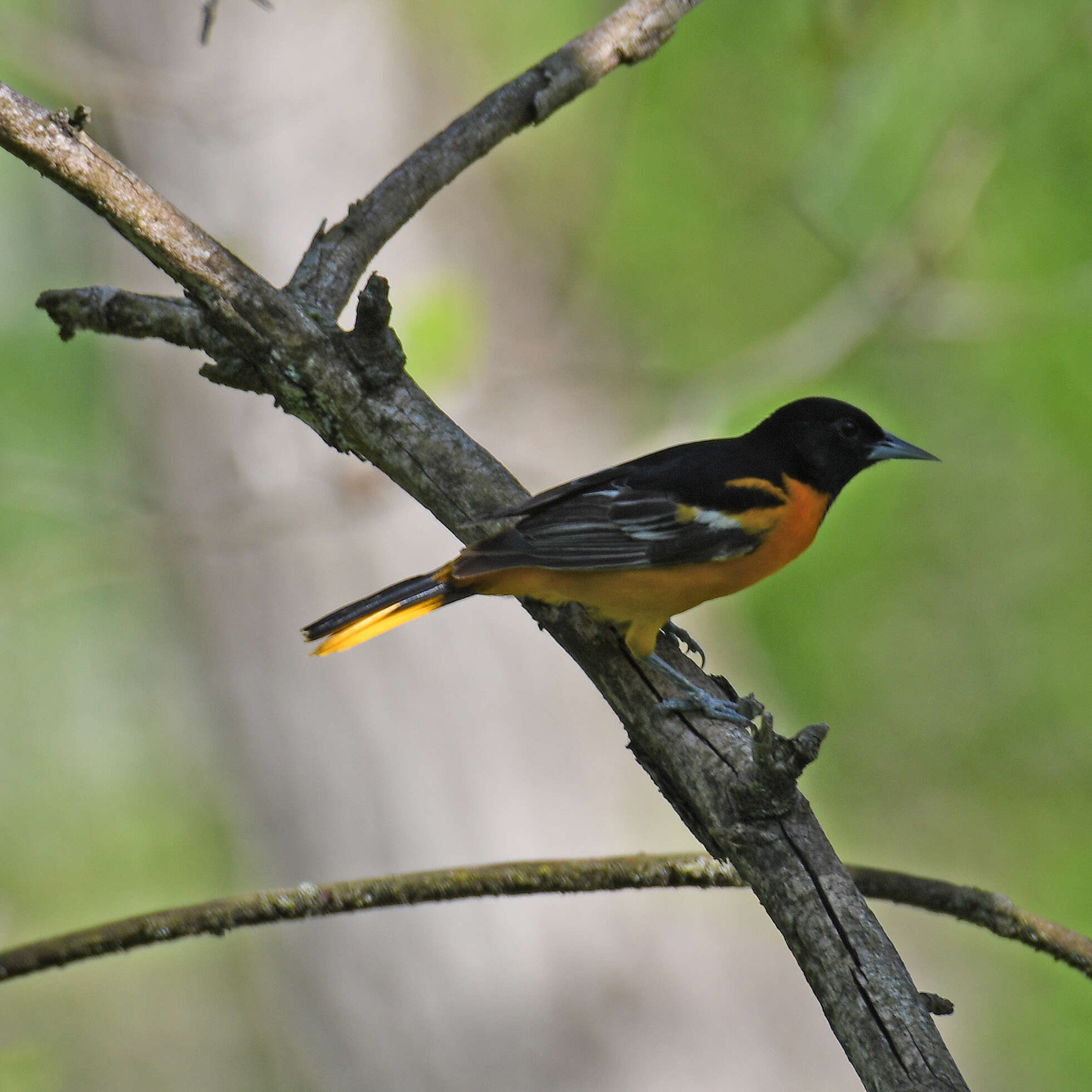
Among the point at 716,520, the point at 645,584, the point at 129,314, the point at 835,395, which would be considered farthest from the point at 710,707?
the point at 835,395

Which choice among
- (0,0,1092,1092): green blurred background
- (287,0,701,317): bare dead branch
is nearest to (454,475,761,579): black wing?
(287,0,701,317): bare dead branch

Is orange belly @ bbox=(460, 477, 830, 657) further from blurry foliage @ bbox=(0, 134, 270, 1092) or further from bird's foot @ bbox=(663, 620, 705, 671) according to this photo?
blurry foliage @ bbox=(0, 134, 270, 1092)

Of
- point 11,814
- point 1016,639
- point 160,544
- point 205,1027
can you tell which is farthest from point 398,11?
point 205,1027

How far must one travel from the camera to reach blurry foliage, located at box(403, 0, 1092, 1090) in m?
4.74

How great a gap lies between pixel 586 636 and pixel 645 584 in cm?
25

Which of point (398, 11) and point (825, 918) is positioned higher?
point (398, 11)

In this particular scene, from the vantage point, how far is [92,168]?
2174mm

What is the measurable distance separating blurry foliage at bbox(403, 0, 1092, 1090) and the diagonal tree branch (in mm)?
1925

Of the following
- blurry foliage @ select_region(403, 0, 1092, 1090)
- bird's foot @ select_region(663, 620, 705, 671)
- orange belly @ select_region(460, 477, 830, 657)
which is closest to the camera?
orange belly @ select_region(460, 477, 830, 657)

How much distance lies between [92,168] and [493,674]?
10.4 feet

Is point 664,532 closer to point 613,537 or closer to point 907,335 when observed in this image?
point 613,537

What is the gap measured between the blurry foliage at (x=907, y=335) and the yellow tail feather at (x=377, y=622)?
69.7 inches

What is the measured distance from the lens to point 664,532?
3.07m

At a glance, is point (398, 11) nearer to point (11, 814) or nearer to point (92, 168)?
point (92, 168)
